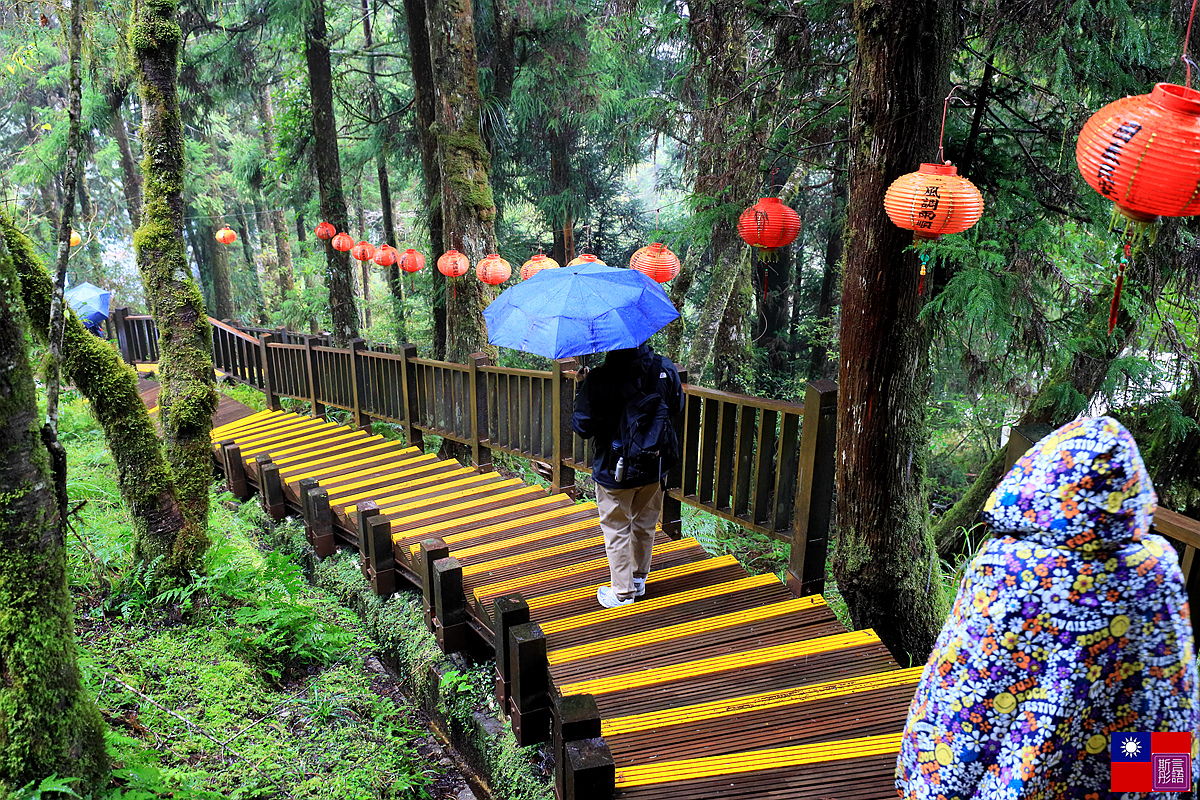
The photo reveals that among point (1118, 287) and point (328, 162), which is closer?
point (1118, 287)

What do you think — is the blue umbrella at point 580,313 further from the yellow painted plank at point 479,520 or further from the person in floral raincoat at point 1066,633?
the person in floral raincoat at point 1066,633

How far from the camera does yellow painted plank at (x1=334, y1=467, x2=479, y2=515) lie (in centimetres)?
677

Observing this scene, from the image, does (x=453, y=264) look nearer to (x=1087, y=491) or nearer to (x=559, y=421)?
(x=559, y=421)

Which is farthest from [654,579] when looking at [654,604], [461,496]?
[461,496]

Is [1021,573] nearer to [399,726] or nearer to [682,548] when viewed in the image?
[682,548]

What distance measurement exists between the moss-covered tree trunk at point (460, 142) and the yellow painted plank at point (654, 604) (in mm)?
6322

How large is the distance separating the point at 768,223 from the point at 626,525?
→ 10.8 ft

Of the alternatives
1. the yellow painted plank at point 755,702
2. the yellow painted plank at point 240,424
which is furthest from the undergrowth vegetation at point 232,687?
the yellow painted plank at point 240,424

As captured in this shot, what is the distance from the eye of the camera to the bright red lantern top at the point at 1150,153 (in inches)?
104

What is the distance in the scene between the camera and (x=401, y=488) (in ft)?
23.6

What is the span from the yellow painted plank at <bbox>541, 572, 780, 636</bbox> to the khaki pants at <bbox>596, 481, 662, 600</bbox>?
0.11m

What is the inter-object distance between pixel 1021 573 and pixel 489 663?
3.21m

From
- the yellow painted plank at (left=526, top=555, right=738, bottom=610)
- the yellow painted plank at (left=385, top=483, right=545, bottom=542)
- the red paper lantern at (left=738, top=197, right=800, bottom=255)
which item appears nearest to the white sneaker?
the yellow painted plank at (left=526, top=555, right=738, bottom=610)

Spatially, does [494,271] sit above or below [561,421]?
above
